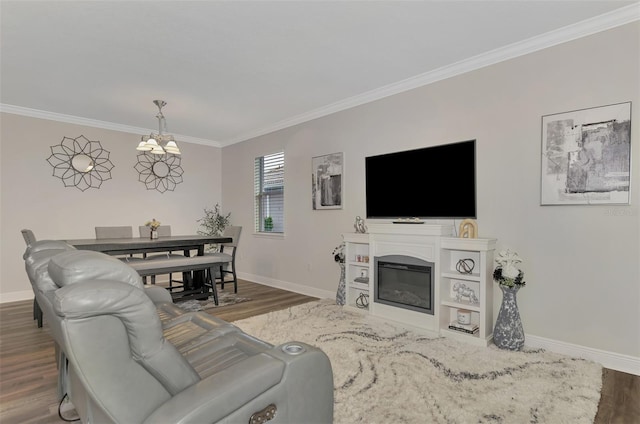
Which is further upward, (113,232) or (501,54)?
(501,54)

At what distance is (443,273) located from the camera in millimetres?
3188

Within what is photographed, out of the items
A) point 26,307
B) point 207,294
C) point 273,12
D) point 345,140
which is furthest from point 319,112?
point 26,307

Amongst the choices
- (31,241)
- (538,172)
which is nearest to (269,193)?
(31,241)

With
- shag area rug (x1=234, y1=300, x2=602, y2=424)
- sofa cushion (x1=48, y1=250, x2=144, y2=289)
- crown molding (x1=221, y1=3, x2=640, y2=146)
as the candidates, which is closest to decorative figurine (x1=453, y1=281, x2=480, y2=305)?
shag area rug (x1=234, y1=300, x2=602, y2=424)

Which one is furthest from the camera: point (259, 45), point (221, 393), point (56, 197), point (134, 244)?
point (56, 197)

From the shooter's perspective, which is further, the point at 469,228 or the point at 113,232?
the point at 113,232

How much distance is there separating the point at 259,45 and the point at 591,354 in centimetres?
372

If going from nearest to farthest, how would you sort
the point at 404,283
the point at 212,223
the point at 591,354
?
the point at 591,354 → the point at 404,283 → the point at 212,223

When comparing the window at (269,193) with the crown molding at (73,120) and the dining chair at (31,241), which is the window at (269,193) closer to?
the crown molding at (73,120)

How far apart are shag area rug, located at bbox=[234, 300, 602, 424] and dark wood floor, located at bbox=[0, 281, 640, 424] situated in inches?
3.9

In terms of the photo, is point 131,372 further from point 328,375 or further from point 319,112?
point 319,112

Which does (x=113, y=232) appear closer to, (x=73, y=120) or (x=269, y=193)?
(x=73, y=120)

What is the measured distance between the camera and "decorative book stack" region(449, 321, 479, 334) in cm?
304

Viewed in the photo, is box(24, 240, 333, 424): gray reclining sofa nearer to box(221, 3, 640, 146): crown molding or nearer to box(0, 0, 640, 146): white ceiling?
box(0, 0, 640, 146): white ceiling
